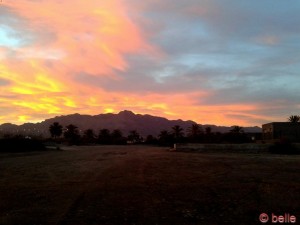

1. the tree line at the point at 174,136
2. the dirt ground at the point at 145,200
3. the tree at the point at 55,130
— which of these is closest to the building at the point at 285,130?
the tree line at the point at 174,136

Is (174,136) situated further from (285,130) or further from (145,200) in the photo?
(145,200)

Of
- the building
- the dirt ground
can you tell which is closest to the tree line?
the building

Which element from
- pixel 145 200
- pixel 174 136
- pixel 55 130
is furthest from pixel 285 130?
pixel 55 130

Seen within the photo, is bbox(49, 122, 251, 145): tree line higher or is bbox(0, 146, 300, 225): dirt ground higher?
bbox(49, 122, 251, 145): tree line

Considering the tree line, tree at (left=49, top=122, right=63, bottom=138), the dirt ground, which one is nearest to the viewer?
the dirt ground

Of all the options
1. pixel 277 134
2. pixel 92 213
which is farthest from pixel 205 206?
pixel 277 134

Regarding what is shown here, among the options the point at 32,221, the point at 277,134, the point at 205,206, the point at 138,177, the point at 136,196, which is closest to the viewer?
the point at 32,221

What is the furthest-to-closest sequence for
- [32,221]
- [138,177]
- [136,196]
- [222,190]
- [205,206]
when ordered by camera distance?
[138,177] → [222,190] → [136,196] → [205,206] → [32,221]

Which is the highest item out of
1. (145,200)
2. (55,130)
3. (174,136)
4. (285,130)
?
(55,130)

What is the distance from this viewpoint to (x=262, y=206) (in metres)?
10.7

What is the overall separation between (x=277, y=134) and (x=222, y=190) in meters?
83.3

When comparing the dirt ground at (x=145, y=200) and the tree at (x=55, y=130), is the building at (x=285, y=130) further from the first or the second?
the tree at (x=55, y=130)

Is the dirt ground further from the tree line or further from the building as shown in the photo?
the tree line

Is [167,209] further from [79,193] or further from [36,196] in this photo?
[36,196]
